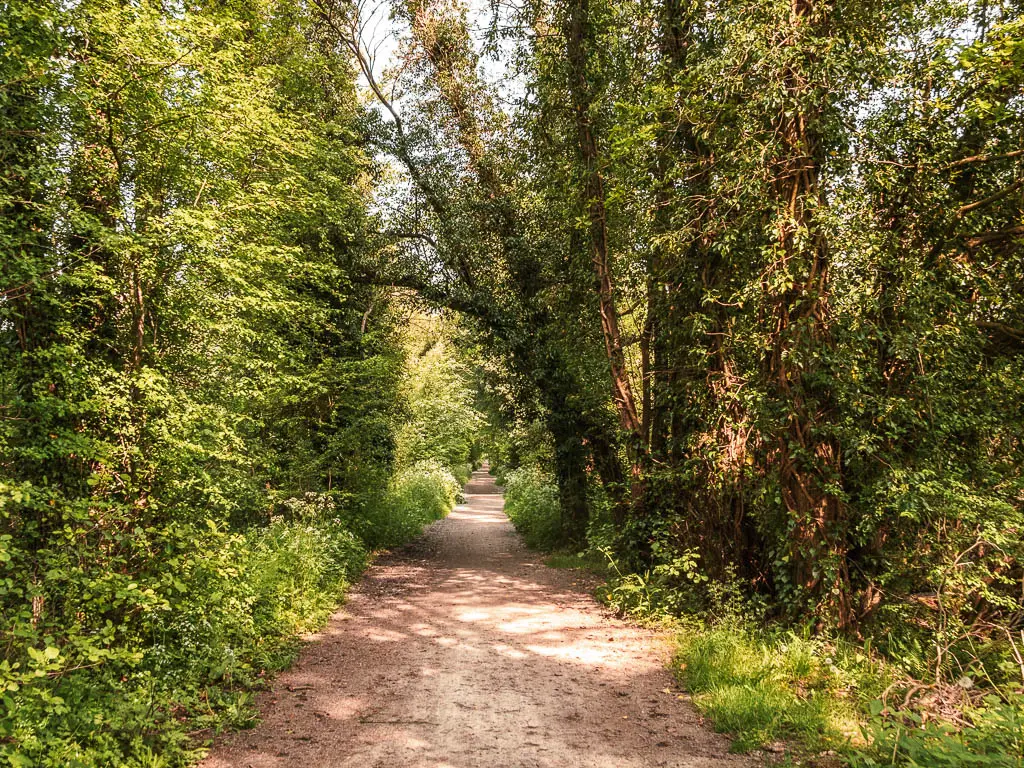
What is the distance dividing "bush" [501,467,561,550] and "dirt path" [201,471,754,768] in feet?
18.7

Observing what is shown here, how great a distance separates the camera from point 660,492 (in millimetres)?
9344

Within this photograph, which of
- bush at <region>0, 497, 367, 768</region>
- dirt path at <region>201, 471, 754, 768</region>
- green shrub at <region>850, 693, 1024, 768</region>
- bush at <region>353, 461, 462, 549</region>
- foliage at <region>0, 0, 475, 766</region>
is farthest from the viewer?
bush at <region>353, 461, 462, 549</region>

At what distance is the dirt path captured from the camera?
4.62m

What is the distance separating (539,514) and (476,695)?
11711 millimetres

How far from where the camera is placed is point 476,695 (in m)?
5.82

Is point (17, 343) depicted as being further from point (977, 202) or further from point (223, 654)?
point (977, 202)

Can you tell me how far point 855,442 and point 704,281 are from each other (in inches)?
117

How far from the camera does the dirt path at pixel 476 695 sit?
462cm

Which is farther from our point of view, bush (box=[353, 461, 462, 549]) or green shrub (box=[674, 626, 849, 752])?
bush (box=[353, 461, 462, 549])

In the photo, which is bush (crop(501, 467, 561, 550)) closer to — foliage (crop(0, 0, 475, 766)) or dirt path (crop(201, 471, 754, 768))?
dirt path (crop(201, 471, 754, 768))

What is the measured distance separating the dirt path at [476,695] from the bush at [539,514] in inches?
224

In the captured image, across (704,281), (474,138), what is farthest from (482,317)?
(704,281)

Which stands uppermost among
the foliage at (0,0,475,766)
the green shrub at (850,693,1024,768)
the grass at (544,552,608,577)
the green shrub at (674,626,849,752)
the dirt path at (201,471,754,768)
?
the foliage at (0,0,475,766)

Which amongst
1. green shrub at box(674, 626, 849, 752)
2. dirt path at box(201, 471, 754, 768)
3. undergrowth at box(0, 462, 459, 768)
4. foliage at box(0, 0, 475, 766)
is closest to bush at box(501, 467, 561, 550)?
dirt path at box(201, 471, 754, 768)
